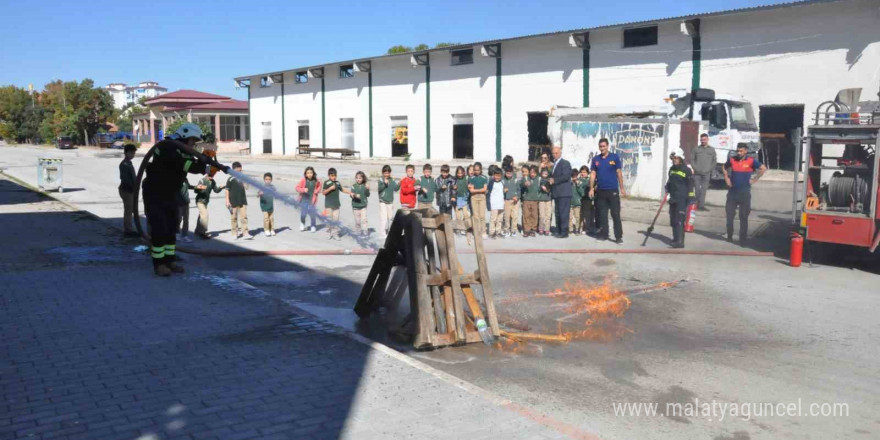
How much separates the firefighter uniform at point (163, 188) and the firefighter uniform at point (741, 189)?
957 centimetres

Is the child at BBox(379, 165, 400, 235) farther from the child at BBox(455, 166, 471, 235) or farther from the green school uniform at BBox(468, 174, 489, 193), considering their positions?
the green school uniform at BBox(468, 174, 489, 193)

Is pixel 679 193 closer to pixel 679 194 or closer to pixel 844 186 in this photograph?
pixel 679 194

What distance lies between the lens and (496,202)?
14391mm

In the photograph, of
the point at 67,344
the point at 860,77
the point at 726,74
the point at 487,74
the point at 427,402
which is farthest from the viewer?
the point at 487,74

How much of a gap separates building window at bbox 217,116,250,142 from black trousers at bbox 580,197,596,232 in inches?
1913

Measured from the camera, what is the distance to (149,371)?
18.3 feet

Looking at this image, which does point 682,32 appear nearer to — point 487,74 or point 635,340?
point 487,74

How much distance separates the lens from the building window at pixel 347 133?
41.5 m

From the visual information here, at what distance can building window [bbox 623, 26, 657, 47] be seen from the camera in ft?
84.6

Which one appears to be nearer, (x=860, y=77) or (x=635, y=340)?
(x=635, y=340)

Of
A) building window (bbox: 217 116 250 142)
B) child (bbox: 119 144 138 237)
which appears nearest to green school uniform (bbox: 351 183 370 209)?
child (bbox: 119 144 138 237)

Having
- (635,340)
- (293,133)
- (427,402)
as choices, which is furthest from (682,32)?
(293,133)

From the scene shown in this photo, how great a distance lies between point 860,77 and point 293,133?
3406 centimetres

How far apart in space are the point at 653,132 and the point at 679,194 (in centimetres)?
495
